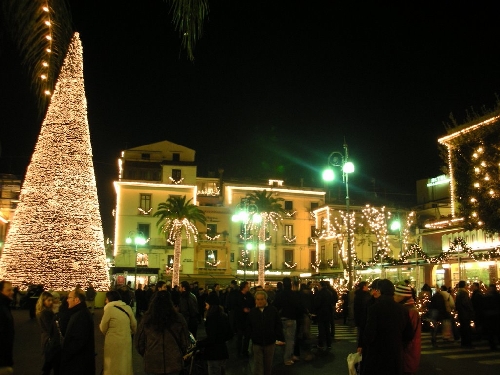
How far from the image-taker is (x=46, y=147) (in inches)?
971

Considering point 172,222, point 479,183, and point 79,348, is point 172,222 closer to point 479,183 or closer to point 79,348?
point 479,183

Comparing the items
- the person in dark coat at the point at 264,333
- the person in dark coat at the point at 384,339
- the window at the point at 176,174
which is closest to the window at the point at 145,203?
the window at the point at 176,174

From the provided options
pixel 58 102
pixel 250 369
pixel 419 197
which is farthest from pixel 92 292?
pixel 419 197

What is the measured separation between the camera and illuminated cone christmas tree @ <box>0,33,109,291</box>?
24.6 m

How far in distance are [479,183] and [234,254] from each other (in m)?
39.3

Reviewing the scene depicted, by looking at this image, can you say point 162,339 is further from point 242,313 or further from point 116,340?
point 242,313

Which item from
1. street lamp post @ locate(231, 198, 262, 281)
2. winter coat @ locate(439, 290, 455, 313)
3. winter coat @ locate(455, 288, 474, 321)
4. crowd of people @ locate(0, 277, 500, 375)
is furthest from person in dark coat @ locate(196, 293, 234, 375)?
street lamp post @ locate(231, 198, 262, 281)

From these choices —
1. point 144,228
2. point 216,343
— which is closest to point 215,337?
point 216,343

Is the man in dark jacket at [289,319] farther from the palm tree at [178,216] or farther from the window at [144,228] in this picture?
the window at [144,228]

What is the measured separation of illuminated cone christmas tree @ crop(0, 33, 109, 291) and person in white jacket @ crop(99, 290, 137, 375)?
1835 centimetres

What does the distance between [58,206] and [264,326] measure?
18.4 meters

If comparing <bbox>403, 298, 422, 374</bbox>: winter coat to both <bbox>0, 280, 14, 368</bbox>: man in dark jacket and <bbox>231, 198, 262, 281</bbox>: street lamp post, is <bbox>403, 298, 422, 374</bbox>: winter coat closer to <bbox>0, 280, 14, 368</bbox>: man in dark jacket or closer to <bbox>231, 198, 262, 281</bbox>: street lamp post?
<bbox>0, 280, 14, 368</bbox>: man in dark jacket

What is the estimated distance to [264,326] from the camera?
916 centimetres

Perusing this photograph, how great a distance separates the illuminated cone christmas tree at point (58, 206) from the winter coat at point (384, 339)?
2054 cm
